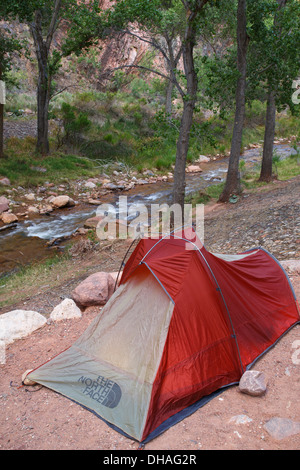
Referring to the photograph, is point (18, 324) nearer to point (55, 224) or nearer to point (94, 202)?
point (55, 224)

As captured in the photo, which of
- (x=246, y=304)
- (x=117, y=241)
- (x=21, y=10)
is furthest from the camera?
(x=21, y=10)

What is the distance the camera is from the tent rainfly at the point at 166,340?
3.99 m

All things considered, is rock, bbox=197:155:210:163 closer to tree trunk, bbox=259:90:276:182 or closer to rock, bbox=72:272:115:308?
tree trunk, bbox=259:90:276:182

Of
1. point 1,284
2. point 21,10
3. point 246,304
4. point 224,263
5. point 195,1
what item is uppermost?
point 21,10

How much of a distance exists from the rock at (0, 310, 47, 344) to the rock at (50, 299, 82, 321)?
0.58ft

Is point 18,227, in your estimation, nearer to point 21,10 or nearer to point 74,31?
point 74,31

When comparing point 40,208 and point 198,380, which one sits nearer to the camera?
point 198,380

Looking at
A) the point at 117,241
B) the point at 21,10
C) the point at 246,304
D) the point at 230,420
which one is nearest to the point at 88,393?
the point at 230,420

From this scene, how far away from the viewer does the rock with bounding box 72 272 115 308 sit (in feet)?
21.0

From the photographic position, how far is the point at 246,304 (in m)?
4.78

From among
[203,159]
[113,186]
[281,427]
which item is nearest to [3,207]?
[113,186]

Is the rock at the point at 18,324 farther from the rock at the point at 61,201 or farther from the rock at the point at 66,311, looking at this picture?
the rock at the point at 61,201

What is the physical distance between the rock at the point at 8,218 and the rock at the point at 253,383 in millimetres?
10375

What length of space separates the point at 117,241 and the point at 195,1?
5937mm
